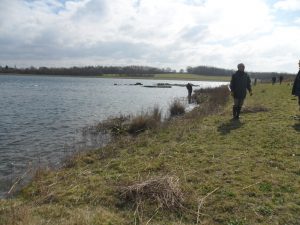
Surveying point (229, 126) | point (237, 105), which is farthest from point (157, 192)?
point (237, 105)

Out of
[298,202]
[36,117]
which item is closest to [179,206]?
[298,202]

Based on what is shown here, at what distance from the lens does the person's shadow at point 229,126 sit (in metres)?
12.5

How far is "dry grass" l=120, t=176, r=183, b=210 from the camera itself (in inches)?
233

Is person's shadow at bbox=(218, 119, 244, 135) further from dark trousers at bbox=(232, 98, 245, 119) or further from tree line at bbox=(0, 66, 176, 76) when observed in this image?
tree line at bbox=(0, 66, 176, 76)

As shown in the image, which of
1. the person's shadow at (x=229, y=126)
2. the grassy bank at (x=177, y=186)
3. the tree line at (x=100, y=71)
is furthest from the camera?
the tree line at (x=100, y=71)

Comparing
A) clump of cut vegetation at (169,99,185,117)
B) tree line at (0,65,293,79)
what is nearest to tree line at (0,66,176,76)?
tree line at (0,65,293,79)

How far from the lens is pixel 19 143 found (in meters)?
15.0

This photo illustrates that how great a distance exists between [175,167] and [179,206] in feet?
7.93

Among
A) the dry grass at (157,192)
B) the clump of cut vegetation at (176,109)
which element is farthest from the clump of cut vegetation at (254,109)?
the dry grass at (157,192)

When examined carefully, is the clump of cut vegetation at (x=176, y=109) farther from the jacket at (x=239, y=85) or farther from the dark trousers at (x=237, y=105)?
the jacket at (x=239, y=85)

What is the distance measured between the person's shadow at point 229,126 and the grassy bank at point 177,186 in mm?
939

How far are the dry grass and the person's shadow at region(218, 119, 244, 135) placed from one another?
618 centimetres

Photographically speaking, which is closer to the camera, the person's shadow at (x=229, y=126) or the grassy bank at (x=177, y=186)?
the grassy bank at (x=177, y=186)

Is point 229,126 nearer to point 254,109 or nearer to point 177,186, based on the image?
point 254,109
